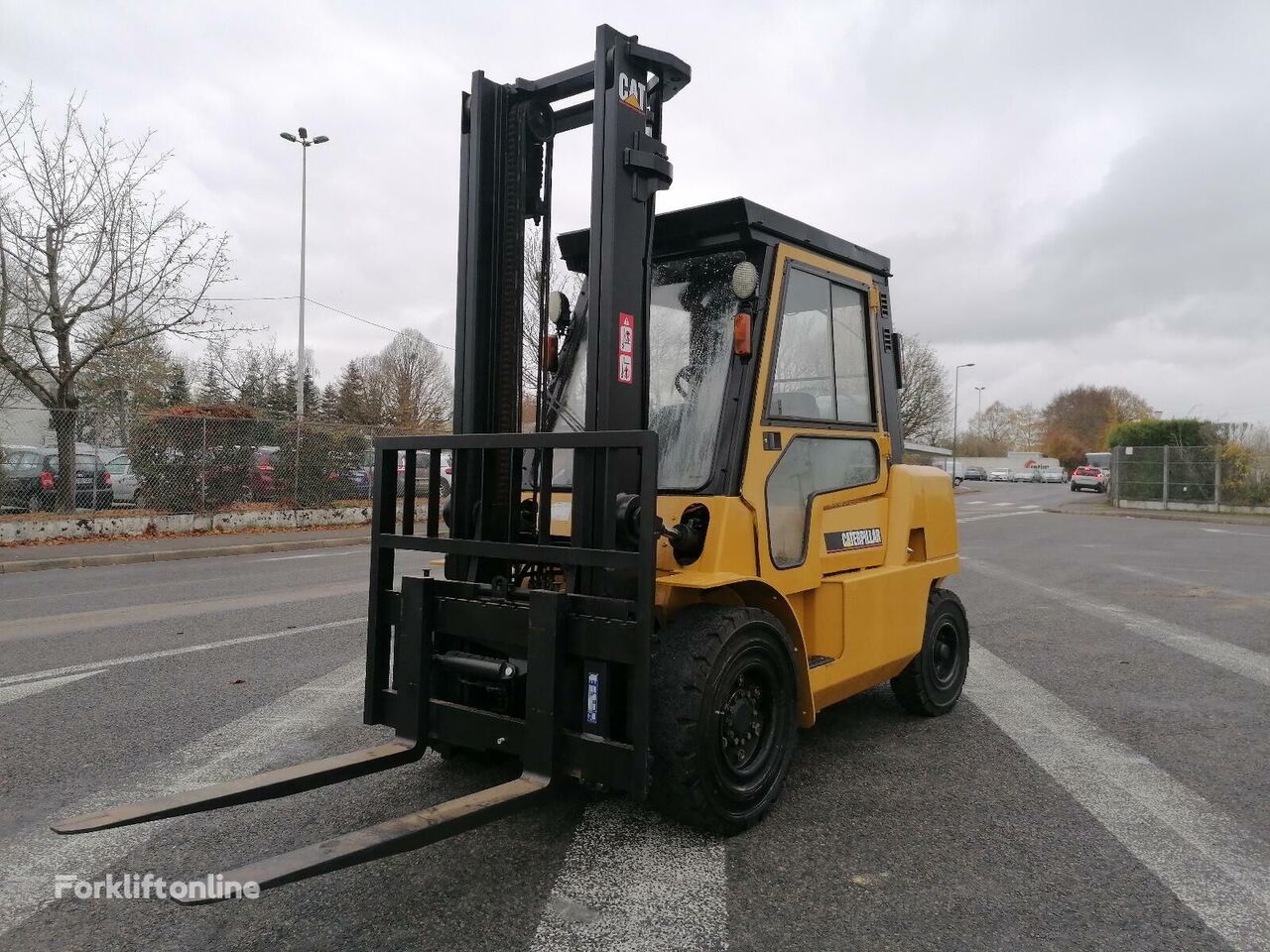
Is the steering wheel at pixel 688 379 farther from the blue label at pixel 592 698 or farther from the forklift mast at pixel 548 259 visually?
the blue label at pixel 592 698

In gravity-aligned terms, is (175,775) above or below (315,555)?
above

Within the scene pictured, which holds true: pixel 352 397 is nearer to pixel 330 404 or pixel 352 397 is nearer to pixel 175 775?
pixel 330 404

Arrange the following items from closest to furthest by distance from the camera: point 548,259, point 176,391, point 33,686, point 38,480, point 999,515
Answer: point 548,259 → point 33,686 → point 38,480 → point 176,391 → point 999,515

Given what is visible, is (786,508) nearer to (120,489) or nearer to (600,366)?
(600,366)

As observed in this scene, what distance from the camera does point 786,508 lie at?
13.3 ft

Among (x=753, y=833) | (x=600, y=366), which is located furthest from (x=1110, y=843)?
(x=600, y=366)

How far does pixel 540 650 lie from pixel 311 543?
1455 centimetres

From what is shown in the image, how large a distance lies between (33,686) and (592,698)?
4.47 metres

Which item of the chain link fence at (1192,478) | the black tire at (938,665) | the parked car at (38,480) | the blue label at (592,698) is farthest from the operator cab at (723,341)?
the chain link fence at (1192,478)

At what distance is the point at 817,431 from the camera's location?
14.1ft

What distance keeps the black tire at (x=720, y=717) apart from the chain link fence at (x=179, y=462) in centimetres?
1344

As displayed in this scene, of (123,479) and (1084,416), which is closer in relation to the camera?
(123,479)

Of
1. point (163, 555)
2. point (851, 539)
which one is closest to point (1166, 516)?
point (163, 555)

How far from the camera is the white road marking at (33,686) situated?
5340 millimetres
